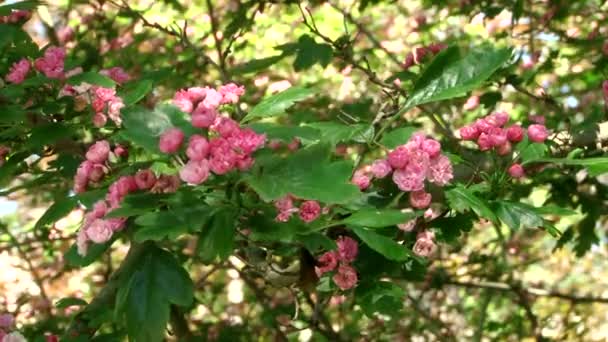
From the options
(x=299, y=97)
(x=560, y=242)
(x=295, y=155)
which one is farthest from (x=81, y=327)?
(x=560, y=242)

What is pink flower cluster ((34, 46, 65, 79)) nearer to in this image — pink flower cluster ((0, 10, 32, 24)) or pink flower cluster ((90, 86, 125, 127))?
pink flower cluster ((90, 86, 125, 127))

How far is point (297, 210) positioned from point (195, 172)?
0.79 feet

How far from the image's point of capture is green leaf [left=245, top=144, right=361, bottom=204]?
1467mm

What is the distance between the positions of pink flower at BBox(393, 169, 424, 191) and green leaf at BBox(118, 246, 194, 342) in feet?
1.70

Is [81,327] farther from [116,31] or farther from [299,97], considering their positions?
[116,31]

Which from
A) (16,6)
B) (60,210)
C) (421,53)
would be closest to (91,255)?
(60,210)

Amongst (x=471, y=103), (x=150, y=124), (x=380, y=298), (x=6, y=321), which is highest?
(x=150, y=124)

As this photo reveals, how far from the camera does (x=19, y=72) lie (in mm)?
2303

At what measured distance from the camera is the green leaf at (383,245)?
1.66 metres

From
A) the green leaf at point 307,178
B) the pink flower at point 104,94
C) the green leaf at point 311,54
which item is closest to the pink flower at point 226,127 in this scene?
the green leaf at point 307,178

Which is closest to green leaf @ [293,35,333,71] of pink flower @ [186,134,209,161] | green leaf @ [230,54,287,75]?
green leaf @ [230,54,287,75]

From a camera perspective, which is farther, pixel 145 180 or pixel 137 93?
pixel 137 93

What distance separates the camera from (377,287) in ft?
6.23

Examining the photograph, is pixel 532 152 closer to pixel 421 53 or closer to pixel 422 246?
pixel 422 246
